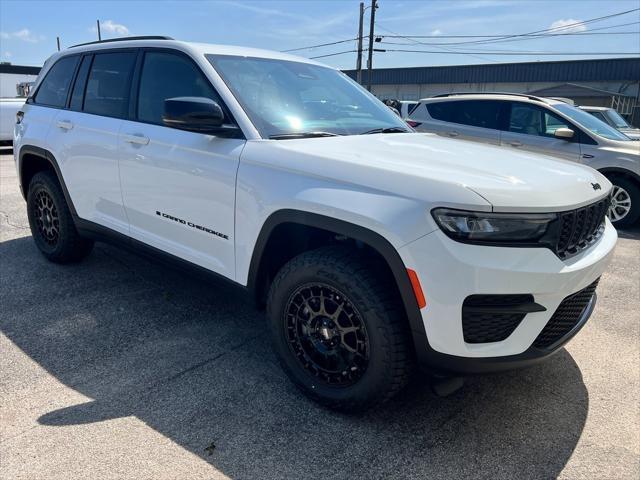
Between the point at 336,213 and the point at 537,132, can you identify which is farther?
the point at 537,132

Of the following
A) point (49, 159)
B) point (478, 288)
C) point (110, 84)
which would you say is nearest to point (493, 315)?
point (478, 288)

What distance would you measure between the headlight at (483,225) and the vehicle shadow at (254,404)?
1.04 metres

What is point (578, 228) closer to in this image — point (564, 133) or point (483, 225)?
point (483, 225)

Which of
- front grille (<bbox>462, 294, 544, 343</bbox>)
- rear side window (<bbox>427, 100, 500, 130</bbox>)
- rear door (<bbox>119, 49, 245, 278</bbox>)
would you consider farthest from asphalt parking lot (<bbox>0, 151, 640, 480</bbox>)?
rear side window (<bbox>427, 100, 500, 130</bbox>)

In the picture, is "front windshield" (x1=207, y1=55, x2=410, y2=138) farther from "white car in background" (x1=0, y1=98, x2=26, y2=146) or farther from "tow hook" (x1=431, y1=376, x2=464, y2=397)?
"white car in background" (x1=0, y1=98, x2=26, y2=146)

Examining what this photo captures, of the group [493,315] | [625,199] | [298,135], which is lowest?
[625,199]

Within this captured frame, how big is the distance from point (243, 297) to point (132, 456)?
102 cm

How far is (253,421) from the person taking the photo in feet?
8.54

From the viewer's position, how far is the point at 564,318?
245 cm

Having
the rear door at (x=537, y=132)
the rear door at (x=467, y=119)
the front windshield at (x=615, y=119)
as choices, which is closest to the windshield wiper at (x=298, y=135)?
the rear door at (x=537, y=132)

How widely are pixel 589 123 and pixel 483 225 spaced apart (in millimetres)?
6951

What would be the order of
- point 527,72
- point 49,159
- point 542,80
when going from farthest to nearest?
point 527,72
point 542,80
point 49,159

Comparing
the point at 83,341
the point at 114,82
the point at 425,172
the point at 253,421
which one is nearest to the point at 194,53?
the point at 114,82

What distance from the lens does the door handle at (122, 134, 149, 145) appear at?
3.40m
